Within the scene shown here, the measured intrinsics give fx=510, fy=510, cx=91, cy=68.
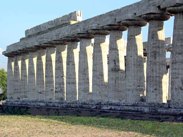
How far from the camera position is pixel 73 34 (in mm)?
61406

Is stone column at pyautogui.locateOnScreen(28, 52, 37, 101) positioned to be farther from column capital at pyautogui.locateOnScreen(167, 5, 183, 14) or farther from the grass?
the grass

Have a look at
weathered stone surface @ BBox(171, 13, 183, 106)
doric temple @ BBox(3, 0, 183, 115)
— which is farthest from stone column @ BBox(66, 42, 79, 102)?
weathered stone surface @ BBox(171, 13, 183, 106)

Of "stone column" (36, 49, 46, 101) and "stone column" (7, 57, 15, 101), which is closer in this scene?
"stone column" (36, 49, 46, 101)

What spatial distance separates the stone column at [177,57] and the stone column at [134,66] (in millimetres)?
7790

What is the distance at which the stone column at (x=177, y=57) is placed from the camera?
40625 millimetres

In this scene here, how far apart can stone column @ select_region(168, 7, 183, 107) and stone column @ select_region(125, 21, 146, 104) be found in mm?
7790

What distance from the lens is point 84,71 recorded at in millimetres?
59781

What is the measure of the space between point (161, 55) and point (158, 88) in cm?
297

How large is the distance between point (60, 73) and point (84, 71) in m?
7.98

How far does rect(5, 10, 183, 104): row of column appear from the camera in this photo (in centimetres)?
4484

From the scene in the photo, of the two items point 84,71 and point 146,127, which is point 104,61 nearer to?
point 84,71

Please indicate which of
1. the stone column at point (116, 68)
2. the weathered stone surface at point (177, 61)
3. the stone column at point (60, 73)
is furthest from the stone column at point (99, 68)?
the weathered stone surface at point (177, 61)

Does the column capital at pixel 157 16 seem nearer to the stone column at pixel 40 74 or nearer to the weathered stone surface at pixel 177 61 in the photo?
the weathered stone surface at pixel 177 61

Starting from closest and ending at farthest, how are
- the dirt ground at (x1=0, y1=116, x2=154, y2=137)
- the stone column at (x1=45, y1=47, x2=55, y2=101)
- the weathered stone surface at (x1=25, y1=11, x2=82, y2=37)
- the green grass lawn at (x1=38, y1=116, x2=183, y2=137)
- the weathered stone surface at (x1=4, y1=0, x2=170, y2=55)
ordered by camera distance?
the dirt ground at (x1=0, y1=116, x2=154, y2=137)
the green grass lawn at (x1=38, y1=116, x2=183, y2=137)
the weathered stone surface at (x1=4, y1=0, x2=170, y2=55)
the weathered stone surface at (x1=25, y1=11, x2=82, y2=37)
the stone column at (x1=45, y1=47, x2=55, y2=101)
